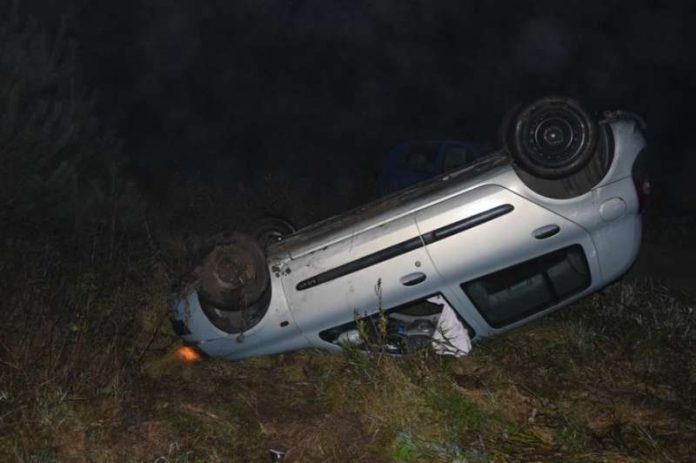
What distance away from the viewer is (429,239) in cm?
606

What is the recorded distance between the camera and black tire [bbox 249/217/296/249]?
757 cm

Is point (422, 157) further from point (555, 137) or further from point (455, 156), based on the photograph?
point (555, 137)

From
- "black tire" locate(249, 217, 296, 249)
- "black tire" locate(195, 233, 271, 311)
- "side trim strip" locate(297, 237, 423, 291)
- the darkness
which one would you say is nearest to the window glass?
the darkness

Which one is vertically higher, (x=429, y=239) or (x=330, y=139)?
(x=429, y=239)

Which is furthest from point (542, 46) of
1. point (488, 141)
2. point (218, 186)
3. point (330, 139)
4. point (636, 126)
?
point (636, 126)

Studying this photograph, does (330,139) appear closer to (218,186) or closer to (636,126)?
(218,186)

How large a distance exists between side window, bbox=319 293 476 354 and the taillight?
1.61 m

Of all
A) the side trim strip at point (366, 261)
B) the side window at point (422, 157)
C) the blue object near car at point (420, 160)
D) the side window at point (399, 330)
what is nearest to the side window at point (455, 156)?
the blue object near car at point (420, 160)

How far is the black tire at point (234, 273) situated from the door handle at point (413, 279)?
1.07 meters

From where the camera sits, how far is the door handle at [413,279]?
19.9ft

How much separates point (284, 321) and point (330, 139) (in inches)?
487

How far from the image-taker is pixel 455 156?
12.0 m

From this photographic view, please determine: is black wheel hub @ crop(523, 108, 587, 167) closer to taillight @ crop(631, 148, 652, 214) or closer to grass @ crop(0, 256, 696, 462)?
taillight @ crop(631, 148, 652, 214)

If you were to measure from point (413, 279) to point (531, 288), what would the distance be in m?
0.94
